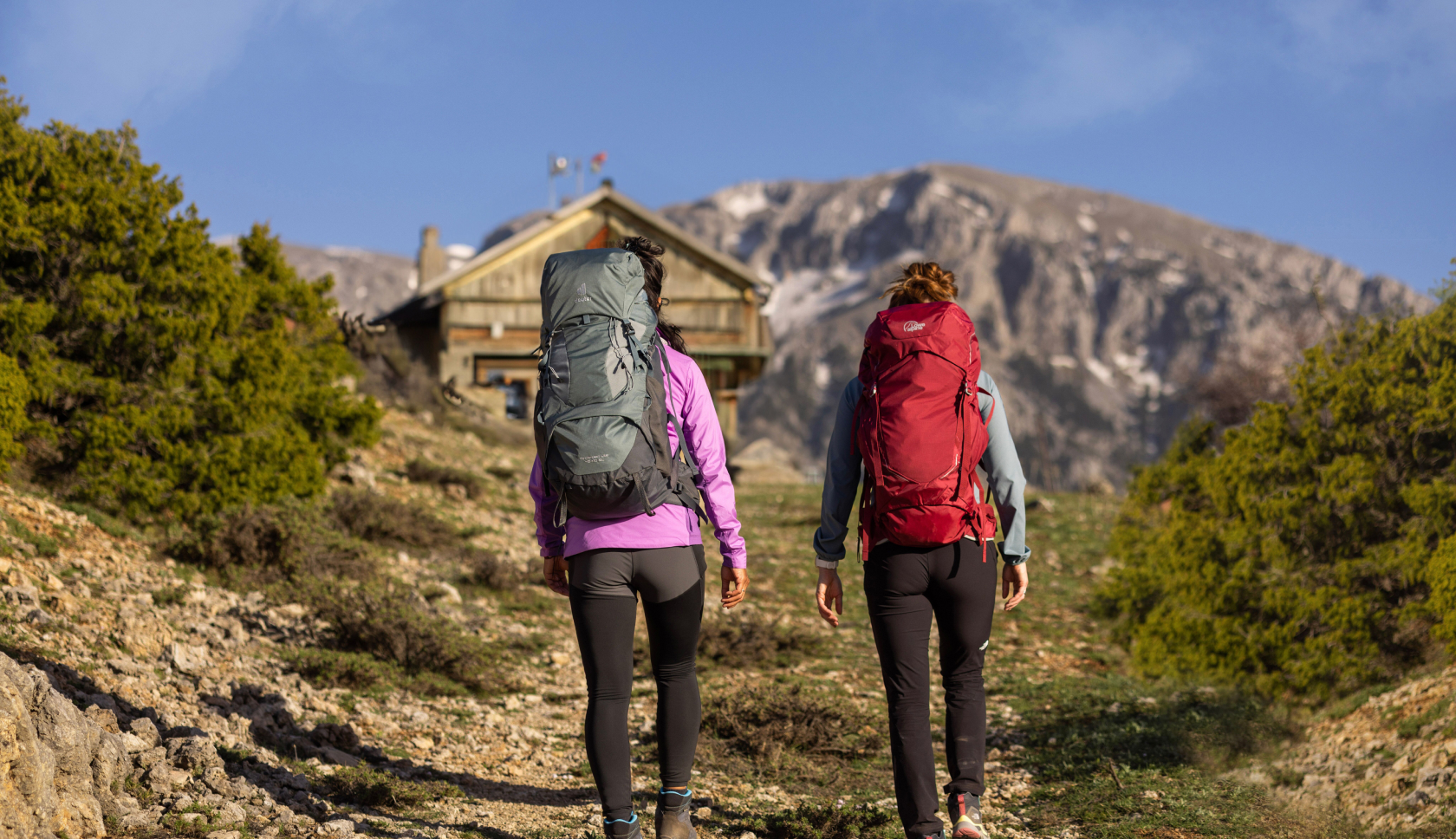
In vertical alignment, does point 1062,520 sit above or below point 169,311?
below

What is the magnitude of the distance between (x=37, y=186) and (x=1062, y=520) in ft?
49.4

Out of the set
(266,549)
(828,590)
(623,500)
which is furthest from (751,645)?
(623,500)

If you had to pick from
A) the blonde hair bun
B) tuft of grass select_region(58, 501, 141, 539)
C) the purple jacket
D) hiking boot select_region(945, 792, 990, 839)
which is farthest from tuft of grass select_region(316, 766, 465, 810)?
tuft of grass select_region(58, 501, 141, 539)

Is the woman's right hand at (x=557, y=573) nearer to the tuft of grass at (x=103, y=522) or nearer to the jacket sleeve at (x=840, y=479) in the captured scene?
the jacket sleeve at (x=840, y=479)

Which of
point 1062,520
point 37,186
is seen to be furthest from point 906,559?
point 1062,520

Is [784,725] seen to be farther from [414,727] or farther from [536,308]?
[536,308]

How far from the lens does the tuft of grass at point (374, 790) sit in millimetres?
4574

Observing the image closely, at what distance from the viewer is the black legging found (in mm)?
3533

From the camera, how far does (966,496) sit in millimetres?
3668

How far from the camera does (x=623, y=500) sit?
3477 millimetres

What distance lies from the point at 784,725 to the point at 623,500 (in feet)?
9.97

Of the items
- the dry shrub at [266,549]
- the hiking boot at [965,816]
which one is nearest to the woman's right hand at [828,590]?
the hiking boot at [965,816]

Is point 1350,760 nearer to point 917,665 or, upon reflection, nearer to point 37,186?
point 917,665

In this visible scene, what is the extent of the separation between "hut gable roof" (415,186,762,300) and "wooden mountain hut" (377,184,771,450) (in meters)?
0.03
